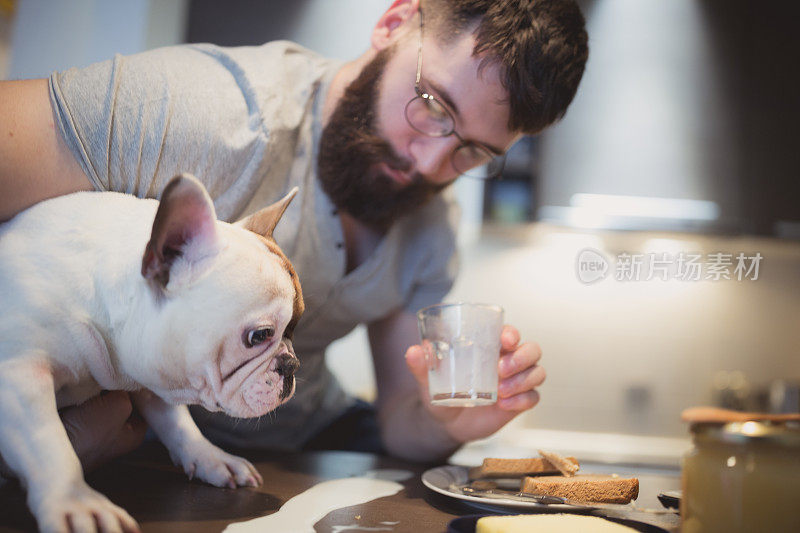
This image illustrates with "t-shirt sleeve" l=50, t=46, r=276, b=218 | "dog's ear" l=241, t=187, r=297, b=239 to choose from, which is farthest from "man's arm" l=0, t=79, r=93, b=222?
"dog's ear" l=241, t=187, r=297, b=239

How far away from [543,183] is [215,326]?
7.20 ft

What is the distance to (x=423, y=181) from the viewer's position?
1.27m

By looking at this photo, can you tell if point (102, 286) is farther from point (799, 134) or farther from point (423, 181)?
point (799, 134)

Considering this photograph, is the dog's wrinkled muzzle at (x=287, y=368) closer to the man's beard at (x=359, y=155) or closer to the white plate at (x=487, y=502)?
the white plate at (x=487, y=502)

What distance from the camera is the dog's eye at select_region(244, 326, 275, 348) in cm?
72

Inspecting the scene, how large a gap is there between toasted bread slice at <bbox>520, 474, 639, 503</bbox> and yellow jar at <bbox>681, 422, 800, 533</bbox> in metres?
0.25

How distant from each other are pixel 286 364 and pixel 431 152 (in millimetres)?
559

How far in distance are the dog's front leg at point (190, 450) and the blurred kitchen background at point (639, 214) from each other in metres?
1.67

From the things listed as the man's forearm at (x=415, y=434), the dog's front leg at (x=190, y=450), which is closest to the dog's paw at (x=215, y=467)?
the dog's front leg at (x=190, y=450)

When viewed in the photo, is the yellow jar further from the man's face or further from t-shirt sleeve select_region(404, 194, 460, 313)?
t-shirt sleeve select_region(404, 194, 460, 313)

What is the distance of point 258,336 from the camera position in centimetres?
74

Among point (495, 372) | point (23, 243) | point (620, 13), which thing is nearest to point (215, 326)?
point (23, 243)

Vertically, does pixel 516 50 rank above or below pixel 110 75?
above

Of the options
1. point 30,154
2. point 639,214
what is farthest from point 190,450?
point 639,214
